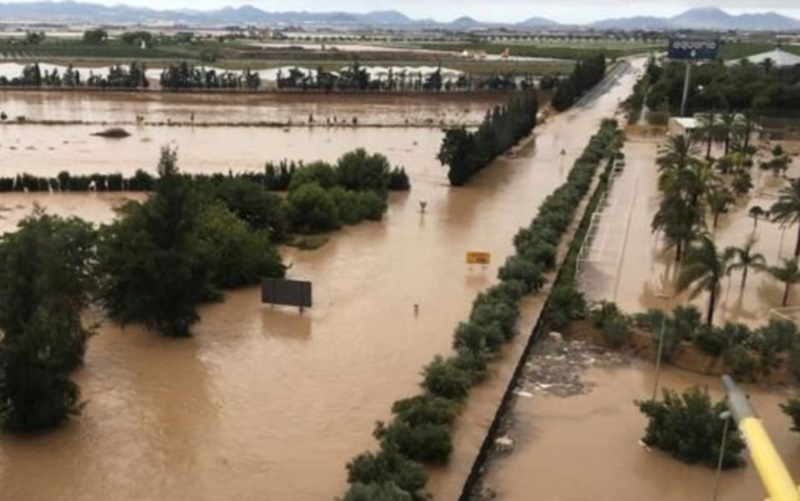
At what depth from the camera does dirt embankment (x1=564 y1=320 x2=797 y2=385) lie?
21000 mm

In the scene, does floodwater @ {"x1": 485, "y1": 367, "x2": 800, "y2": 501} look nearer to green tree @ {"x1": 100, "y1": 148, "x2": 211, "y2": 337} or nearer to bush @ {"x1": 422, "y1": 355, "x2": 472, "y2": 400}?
bush @ {"x1": 422, "y1": 355, "x2": 472, "y2": 400}

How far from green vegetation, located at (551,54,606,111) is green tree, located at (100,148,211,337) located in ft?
206

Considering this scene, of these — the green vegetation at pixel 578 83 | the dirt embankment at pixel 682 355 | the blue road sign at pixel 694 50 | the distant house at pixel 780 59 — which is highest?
the blue road sign at pixel 694 50

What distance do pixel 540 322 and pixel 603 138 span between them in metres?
36.3

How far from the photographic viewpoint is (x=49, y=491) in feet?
50.8

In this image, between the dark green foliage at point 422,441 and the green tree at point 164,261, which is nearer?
the dark green foliage at point 422,441

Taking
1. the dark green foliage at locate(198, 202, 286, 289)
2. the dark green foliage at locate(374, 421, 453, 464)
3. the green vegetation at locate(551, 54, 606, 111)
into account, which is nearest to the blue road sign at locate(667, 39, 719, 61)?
the green vegetation at locate(551, 54, 606, 111)

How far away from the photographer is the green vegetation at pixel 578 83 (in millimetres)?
80875

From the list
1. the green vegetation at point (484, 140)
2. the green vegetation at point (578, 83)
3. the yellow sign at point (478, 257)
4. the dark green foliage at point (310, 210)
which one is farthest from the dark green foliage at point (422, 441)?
the green vegetation at point (578, 83)

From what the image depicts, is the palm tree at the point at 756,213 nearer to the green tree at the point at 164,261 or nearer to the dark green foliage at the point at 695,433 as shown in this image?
the dark green foliage at the point at 695,433

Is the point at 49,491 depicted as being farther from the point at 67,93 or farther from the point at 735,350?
the point at 67,93

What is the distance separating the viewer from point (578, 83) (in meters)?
88.5

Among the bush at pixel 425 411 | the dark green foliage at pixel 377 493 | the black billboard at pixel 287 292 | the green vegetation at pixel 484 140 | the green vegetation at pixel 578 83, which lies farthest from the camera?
the green vegetation at pixel 578 83

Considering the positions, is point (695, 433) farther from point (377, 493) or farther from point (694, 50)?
point (694, 50)
